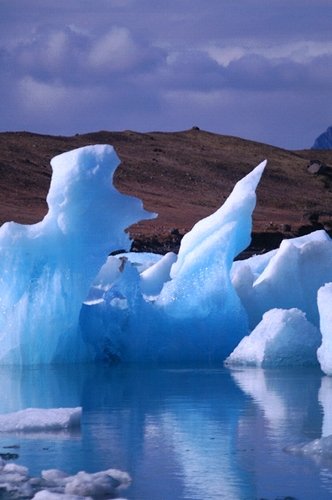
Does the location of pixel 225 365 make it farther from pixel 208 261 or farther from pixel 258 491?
pixel 258 491


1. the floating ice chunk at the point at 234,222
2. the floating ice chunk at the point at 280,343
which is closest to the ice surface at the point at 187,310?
the floating ice chunk at the point at 234,222

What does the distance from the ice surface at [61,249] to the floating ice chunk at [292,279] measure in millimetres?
1811

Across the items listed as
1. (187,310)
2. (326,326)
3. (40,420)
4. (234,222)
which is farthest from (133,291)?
(40,420)

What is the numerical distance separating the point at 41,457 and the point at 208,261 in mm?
6346

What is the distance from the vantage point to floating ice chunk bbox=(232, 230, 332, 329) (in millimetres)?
14117

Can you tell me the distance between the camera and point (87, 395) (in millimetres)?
11039

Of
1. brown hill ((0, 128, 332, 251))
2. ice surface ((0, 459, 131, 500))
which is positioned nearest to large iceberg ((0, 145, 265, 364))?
ice surface ((0, 459, 131, 500))

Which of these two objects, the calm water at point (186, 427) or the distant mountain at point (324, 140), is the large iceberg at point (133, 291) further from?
Result: the distant mountain at point (324, 140)

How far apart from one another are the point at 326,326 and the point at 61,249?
2747mm

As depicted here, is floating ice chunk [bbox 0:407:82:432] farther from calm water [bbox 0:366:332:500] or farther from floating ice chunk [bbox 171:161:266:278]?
floating ice chunk [bbox 171:161:266:278]

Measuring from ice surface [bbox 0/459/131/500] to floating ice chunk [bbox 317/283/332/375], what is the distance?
4.93 metres

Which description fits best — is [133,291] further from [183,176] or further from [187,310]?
[183,176]

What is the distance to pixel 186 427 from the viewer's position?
355 inches

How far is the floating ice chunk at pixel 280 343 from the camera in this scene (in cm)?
1262
